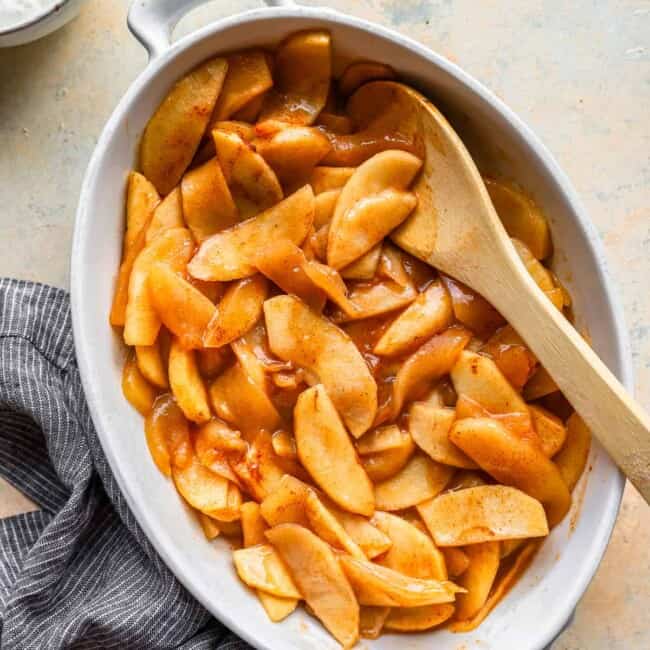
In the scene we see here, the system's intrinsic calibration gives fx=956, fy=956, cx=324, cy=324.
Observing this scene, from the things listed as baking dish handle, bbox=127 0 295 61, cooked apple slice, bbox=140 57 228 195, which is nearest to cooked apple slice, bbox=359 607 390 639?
cooked apple slice, bbox=140 57 228 195

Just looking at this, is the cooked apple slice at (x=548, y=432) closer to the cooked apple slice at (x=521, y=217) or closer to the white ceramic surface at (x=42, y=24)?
the cooked apple slice at (x=521, y=217)

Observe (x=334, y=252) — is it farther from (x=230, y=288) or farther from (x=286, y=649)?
(x=286, y=649)

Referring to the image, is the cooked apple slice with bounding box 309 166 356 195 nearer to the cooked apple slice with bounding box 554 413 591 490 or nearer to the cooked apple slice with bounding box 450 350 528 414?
the cooked apple slice with bounding box 450 350 528 414

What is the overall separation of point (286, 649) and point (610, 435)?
56 centimetres

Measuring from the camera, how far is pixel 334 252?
1404 millimetres

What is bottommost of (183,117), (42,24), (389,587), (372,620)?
(372,620)

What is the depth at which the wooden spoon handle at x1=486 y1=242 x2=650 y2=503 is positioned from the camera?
4.30 ft

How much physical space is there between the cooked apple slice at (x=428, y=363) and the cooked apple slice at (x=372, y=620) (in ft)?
0.97

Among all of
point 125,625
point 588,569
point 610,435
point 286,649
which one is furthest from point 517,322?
point 125,625

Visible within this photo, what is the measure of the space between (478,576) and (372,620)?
6.8 inches

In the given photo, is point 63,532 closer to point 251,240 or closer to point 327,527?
point 327,527

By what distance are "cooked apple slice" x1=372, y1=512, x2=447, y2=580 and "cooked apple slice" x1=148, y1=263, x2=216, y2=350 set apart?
0.39m

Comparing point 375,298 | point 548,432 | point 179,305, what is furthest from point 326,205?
point 548,432

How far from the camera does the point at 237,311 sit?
1.42 meters
